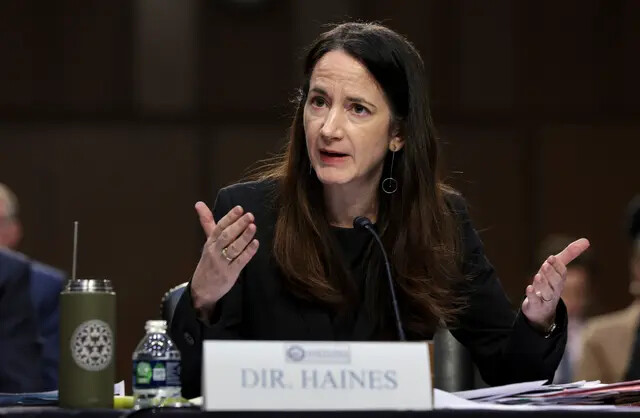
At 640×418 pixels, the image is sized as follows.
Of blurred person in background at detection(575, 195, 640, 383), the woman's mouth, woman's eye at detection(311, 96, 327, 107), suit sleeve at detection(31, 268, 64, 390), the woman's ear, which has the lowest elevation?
blurred person in background at detection(575, 195, 640, 383)

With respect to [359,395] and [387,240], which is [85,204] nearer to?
[387,240]

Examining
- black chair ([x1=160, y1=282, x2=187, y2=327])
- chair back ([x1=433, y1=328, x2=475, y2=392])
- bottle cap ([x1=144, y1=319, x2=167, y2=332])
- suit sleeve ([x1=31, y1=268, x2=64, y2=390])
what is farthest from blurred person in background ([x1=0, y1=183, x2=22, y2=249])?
bottle cap ([x1=144, y1=319, x2=167, y2=332])

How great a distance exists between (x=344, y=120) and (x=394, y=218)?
10.5 inches

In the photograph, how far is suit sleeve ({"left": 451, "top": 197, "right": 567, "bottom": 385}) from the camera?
245 cm

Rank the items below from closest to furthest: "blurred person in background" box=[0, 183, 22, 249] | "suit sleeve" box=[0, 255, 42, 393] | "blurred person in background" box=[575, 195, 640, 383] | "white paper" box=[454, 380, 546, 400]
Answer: "white paper" box=[454, 380, 546, 400] → "suit sleeve" box=[0, 255, 42, 393] → "blurred person in background" box=[575, 195, 640, 383] → "blurred person in background" box=[0, 183, 22, 249]

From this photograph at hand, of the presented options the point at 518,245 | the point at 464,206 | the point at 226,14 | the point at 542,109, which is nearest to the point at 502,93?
the point at 542,109

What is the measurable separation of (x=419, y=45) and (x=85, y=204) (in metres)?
1.97

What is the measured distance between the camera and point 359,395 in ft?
5.41

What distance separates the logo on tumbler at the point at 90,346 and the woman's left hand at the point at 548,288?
2.93 feet

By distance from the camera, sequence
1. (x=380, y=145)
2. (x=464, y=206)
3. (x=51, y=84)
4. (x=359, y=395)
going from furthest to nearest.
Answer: (x=51, y=84) < (x=464, y=206) < (x=380, y=145) < (x=359, y=395)

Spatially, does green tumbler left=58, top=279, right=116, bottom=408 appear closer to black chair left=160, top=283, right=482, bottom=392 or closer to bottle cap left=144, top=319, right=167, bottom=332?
bottle cap left=144, top=319, right=167, bottom=332

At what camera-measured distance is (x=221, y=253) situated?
84.7 inches

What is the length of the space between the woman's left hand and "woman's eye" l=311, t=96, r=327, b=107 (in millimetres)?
621

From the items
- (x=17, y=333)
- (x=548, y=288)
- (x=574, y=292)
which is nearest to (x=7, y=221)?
(x=17, y=333)
